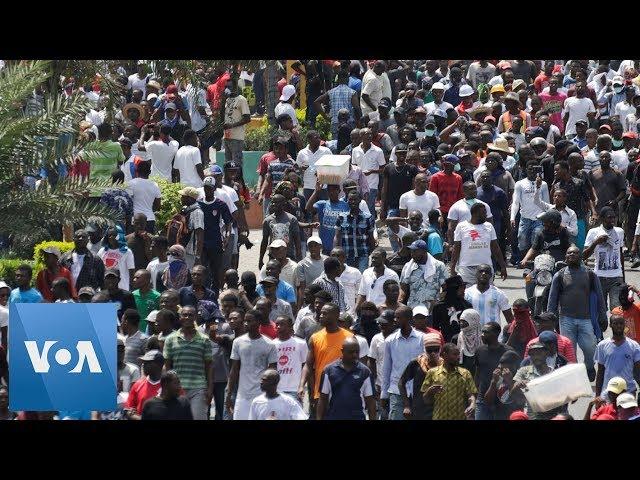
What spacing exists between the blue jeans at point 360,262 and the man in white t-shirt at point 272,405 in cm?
457

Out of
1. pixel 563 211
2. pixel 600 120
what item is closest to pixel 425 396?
pixel 563 211

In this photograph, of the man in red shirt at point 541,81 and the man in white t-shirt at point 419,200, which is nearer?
the man in white t-shirt at point 419,200

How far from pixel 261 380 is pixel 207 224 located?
17.0ft

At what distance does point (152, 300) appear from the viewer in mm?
16078

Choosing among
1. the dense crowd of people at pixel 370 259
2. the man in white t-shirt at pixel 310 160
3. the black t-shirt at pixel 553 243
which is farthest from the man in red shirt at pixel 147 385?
the man in white t-shirt at pixel 310 160

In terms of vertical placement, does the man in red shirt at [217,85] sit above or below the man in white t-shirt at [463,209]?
above

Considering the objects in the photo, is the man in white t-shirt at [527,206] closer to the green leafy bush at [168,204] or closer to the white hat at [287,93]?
the green leafy bush at [168,204]

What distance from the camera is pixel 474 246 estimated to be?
1755 centimetres

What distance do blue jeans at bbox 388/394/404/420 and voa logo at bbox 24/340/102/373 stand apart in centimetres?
241

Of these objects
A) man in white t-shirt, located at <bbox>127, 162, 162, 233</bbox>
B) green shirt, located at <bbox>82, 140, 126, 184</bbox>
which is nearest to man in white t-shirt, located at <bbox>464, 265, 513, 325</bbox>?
man in white t-shirt, located at <bbox>127, 162, 162, 233</bbox>

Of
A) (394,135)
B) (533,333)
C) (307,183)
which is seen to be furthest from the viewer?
(394,135)

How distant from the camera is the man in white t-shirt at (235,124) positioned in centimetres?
2406

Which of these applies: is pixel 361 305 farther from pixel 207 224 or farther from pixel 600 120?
pixel 600 120

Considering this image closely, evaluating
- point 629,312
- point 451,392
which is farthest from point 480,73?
point 451,392
